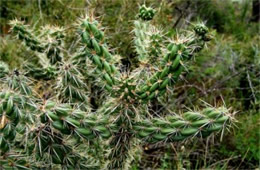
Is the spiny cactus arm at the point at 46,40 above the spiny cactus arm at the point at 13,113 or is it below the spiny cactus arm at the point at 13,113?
above

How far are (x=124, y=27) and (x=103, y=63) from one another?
1.47m

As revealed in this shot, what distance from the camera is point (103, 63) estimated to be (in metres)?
2.53

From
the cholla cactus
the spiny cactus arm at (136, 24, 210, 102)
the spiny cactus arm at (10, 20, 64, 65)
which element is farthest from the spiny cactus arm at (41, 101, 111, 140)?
the spiny cactus arm at (10, 20, 64, 65)

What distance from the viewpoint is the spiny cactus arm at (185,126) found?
2268 millimetres

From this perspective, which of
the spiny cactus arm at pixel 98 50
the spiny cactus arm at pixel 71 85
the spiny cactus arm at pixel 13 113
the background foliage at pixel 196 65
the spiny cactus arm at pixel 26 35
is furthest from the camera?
the background foliage at pixel 196 65

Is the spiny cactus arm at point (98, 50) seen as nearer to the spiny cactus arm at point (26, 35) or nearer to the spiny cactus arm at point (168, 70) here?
the spiny cactus arm at point (168, 70)

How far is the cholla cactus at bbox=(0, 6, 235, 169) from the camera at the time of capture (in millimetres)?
2307

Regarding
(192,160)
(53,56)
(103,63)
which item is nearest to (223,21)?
(192,160)

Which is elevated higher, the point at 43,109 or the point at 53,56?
the point at 53,56

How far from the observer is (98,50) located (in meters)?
2.52

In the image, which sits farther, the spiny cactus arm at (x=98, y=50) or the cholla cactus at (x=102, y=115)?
the spiny cactus arm at (x=98, y=50)

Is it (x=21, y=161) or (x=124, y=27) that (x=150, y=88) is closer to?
(x=21, y=161)

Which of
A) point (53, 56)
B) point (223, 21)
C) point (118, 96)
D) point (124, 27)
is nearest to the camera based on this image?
point (118, 96)

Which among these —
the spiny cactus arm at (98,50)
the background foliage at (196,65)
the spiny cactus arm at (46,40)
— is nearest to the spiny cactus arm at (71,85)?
the spiny cactus arm at (98,50)
